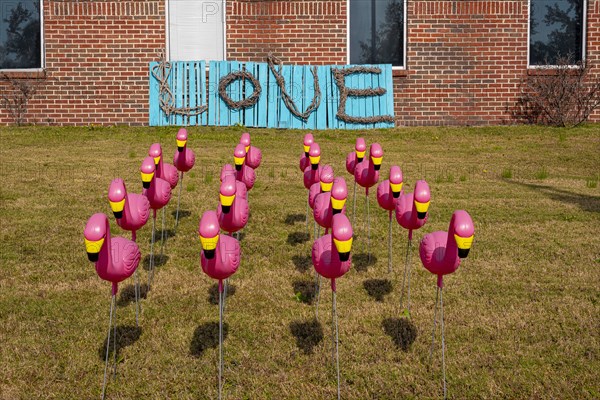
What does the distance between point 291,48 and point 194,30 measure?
Answer: 6.75 feet

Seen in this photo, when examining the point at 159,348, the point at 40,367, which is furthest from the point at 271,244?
the point at 40,367

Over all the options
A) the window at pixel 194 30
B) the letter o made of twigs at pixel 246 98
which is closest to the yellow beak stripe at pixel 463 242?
the letter o made of twigs at pixel 246 98

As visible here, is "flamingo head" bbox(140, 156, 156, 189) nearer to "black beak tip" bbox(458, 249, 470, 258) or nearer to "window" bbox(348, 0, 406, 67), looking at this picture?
"black beak tip" bbox(458, 249, 470, 258)

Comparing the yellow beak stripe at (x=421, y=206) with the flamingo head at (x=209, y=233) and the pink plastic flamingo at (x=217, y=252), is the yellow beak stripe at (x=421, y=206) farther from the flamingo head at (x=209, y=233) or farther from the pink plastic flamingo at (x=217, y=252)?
the flamingo head at (x=209, y=233)

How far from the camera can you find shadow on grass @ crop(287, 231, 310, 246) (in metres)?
6.42

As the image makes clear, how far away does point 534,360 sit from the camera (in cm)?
405

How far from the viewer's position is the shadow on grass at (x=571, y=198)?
24.9 ft

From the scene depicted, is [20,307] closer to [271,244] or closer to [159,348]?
[159,348]

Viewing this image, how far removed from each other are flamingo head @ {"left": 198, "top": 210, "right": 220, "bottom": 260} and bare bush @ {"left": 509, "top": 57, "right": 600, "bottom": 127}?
11.9 metres

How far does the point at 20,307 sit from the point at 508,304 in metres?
3.54

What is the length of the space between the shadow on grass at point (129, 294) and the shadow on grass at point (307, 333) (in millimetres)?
1277

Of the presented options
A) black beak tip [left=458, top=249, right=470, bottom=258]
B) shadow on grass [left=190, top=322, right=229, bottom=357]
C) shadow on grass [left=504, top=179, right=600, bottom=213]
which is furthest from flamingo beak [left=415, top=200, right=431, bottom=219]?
shadow on grass [left=504, top=179, right=600, bottom=213]

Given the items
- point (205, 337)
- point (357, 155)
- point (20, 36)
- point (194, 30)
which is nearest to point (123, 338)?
point (205, 337)

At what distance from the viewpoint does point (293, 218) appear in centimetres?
721
